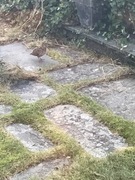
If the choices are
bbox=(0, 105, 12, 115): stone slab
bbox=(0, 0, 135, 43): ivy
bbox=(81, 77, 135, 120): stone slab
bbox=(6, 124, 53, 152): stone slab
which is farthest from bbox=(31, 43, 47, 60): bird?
bbox=(6, 124, 53, 152): stone slab

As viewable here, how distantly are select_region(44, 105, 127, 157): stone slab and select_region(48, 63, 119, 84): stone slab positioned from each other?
54 centimetres

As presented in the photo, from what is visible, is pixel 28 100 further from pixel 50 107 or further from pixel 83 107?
pixel 83 107

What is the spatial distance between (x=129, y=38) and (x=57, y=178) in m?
1.96

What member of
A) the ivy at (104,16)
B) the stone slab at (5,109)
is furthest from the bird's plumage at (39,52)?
the stone slab at (5,109)

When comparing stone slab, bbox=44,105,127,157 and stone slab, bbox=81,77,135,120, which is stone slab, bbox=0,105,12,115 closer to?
stone slab, bbox=44,105,127,157

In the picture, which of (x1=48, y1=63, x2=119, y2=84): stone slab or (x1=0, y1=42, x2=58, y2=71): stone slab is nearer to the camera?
(x1=48, y1=63, x2=119, y2=84): stone slab

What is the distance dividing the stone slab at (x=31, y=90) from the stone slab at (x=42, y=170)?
32.7 inches

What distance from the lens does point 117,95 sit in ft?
10.6

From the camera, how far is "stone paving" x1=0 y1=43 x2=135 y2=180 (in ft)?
8.32

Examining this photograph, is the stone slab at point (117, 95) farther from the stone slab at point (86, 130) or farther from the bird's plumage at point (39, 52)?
the bird's plumage at point (39, 52)

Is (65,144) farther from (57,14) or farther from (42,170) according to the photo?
(57,14)

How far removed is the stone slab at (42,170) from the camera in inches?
91.4

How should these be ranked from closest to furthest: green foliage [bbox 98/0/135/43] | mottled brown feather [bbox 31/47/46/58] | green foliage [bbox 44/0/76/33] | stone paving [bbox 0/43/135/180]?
stone paving [bbox 0/43/135/180]
green foliage [bbox 98/0/135/43]
mottled brown feather [bbox 31/47/46/58]
green foliage [bbox 44/0/76/33]

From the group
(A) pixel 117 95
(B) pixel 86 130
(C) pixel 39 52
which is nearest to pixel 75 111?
(B) pixel 86 130
